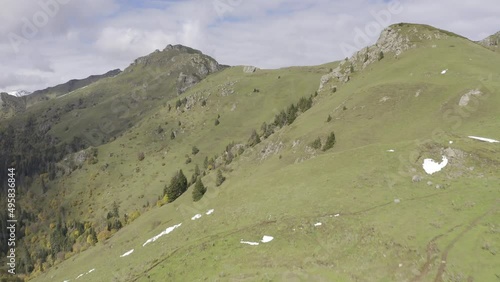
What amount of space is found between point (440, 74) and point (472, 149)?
1869 inches

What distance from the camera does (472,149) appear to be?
1905 inches

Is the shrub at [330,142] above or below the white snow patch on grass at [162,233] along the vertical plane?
above

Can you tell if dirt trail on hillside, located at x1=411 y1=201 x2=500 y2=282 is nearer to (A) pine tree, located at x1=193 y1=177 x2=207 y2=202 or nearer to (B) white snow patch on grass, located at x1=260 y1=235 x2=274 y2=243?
(B) white snow patch on grass, located at x1=260 y1=235 x2=274 y2=243

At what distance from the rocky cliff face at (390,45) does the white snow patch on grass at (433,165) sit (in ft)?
273

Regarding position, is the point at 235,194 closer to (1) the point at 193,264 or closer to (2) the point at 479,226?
(1) the point at 193,264

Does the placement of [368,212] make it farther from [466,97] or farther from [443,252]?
[466,97]

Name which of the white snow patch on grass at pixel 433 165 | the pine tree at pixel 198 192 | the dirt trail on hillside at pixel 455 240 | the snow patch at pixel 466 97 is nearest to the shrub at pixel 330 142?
the white snow patch on grass at pixel 433 165

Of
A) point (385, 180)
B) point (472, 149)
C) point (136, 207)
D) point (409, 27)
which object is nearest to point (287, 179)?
point (385, 180)

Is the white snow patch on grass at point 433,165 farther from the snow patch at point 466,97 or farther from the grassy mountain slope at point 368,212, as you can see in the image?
the snow patch at point 466,97

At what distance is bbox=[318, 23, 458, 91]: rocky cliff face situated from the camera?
404 ft

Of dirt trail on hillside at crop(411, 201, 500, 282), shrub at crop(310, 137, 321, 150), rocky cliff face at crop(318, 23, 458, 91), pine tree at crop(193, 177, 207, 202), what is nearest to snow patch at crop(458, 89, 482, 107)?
shrub at crop(310, 137, 321, 150)

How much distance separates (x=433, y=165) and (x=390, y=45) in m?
93.9

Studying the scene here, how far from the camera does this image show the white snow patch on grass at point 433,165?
152 ft

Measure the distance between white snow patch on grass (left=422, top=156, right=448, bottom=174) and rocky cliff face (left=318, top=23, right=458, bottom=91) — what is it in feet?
273
